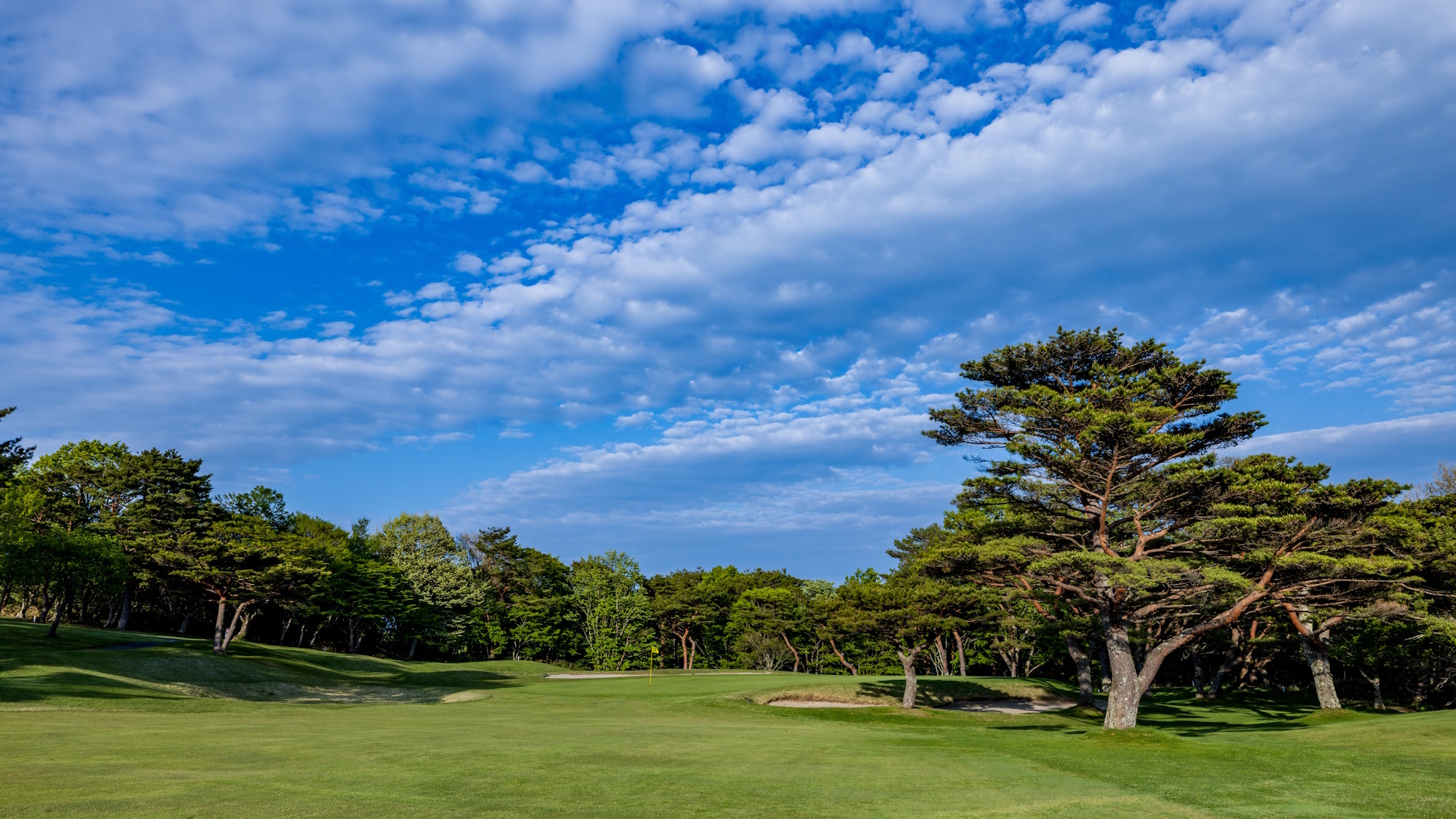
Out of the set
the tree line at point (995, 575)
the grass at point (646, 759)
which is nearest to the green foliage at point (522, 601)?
the tree line at point (995, 575)

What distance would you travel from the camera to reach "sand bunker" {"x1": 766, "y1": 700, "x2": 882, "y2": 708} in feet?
134

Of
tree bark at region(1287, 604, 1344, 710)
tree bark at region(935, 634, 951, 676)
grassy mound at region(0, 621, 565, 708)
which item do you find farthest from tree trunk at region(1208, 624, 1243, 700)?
grassy mound at region(0, 621, 565, 708)

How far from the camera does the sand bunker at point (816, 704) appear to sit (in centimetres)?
4078

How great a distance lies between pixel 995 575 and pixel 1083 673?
762 inches

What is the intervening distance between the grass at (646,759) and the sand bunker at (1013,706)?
4511 mm

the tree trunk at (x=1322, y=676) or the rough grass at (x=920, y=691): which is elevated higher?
the tree trunk at (x=1322, y=676)

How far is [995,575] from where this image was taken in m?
29.1

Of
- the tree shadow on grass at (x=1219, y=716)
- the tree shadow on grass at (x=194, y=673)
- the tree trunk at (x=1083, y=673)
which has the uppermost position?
the tree trunk at (x=1083, y=673)

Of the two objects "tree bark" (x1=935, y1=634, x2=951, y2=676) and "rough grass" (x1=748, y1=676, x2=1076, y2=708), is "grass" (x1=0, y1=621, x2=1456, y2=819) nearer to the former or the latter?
"rough grass" (x1=748, y1=676, x2=1076, y2=708)

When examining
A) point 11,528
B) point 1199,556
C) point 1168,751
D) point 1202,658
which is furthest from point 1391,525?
point 11,528

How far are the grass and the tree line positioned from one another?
5135 mm

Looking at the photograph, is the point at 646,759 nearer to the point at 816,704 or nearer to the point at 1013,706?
the point at 816,704

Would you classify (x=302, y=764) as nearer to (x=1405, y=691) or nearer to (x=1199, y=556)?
(x=1199, y=556)

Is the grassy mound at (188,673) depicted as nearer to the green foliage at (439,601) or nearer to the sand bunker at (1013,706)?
the green foliage at (439,601)
